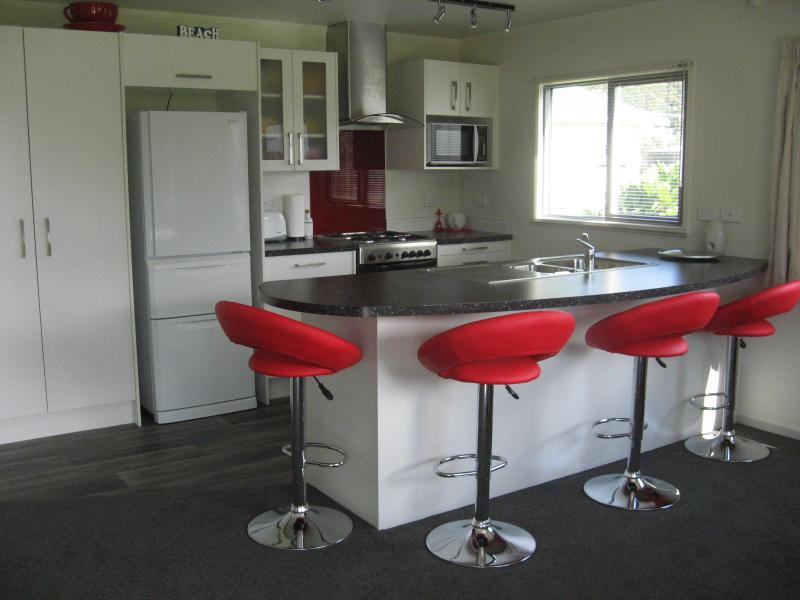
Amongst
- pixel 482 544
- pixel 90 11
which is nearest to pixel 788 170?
pixel 482 544

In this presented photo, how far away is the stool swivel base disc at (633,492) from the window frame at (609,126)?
5.84ft

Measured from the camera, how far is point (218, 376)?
16.0 ft

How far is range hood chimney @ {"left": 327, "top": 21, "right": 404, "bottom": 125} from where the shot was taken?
18.1ft

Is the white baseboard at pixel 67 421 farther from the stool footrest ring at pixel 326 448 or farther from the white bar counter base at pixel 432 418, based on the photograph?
the stool footrest ring at pixel 326 448

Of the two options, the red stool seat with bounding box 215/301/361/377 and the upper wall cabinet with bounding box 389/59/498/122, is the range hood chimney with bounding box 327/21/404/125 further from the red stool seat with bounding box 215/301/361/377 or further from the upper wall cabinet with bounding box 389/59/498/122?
the red stool seat with bounding box 215/301/361/377

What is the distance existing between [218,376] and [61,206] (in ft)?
4.24

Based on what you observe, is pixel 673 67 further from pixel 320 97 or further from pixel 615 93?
pixel 320 97

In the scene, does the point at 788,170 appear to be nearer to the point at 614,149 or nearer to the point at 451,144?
the point at 614,149

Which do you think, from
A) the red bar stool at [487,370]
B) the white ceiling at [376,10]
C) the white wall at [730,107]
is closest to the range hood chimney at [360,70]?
the white ceiling at [376,10]

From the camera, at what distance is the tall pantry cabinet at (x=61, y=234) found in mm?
4223

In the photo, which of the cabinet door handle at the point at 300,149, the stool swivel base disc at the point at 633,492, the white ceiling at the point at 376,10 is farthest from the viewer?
the cabinet door handle at the point at 300,149

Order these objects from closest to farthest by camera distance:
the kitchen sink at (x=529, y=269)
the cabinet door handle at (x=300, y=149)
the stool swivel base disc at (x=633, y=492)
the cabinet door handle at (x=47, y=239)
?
the stool swivel base disc at (x=633, y=492)
the kitchen sink at (x=529, y=269)
the cabinet door handle at (x=47, y=239)
the cabinet door handle at (x=300, y=149)

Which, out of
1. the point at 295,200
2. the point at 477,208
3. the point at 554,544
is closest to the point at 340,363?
the point at 554,544

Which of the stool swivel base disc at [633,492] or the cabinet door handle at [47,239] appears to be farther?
the cabinet door handle at [47,239]
